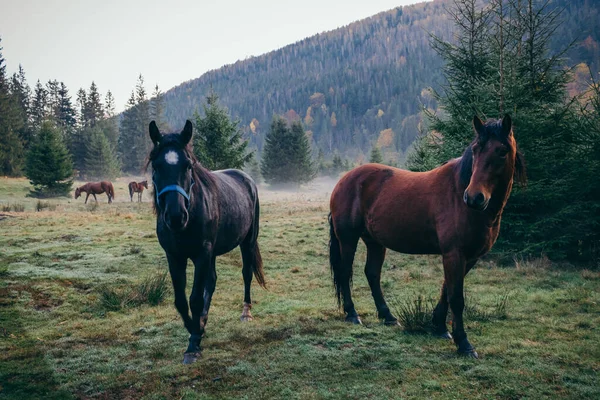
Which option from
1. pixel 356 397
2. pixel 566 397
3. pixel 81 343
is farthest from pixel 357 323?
pixel 81 343

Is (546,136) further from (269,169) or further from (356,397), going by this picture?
(269,169)

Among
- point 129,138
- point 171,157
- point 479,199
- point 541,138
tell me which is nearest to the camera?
point 479,199

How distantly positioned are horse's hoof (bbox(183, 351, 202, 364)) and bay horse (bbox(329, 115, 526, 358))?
222 centimetres

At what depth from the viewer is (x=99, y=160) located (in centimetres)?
4994

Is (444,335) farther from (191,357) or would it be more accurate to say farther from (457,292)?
(191,357)

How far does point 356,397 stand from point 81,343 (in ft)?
12.3

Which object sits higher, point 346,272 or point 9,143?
point 9,143

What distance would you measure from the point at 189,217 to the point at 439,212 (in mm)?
2994

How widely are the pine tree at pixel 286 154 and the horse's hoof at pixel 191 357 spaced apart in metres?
45.2

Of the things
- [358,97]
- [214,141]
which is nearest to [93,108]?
[214,141]

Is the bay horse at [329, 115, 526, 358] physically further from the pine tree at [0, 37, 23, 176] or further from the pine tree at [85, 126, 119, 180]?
the pine tree at [85, 126, 119, 180]

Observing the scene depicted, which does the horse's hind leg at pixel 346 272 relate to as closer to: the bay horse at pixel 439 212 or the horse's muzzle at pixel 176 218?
the bay horse at pixel 439 212

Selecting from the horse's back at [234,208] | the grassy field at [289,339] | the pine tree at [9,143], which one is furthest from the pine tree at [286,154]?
the horse's back at [234,208]

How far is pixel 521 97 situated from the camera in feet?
28.2
